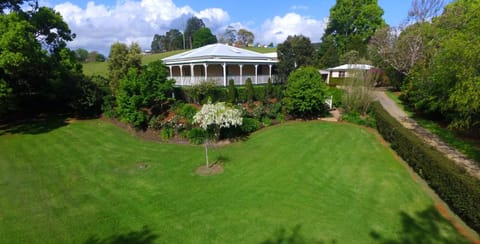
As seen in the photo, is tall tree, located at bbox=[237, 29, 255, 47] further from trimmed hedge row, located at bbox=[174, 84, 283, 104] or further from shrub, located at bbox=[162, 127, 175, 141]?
shrub, located at bbox=[162, 127, 175, 141]

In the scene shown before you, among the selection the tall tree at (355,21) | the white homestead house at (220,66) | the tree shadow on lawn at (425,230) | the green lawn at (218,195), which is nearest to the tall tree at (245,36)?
the tall tree at (355,21)

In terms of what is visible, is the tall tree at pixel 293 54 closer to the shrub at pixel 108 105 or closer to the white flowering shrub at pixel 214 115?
the white flowering shrub at pixel 214 115

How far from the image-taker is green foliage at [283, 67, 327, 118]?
48.3ft

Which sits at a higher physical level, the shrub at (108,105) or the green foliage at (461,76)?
the green foliage at (461,76)

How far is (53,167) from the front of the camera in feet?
32.2

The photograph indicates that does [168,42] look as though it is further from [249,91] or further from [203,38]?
[249,91]

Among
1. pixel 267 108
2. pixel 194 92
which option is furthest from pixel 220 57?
pixel 267 108

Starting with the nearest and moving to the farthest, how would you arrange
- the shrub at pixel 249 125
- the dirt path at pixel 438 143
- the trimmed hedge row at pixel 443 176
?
the trimmed hedge row at pixel 443 176
the dirt path at pixel 438 143
the shrub at pixel 249 125

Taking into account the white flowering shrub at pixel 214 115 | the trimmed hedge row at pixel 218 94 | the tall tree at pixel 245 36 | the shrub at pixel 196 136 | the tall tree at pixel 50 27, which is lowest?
the shrub at pixel 196 136

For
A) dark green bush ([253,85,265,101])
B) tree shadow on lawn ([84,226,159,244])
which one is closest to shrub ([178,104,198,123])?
dark green bush ([253,85,265,101])

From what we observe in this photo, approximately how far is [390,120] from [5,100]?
21795mm

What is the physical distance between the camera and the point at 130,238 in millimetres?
5586

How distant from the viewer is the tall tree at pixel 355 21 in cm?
3729

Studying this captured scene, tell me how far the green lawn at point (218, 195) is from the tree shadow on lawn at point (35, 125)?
255 cm
